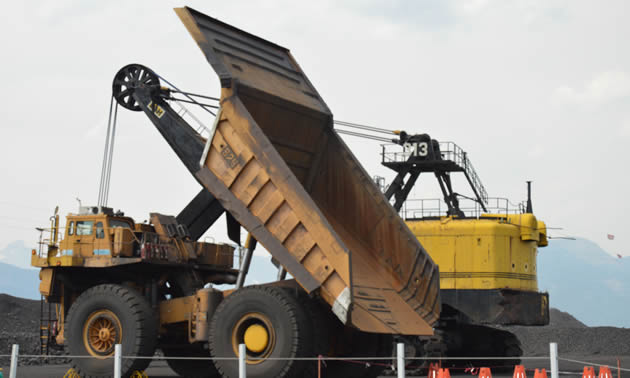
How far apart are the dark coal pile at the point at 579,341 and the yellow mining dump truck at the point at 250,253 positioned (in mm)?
22173

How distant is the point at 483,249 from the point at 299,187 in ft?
30.6

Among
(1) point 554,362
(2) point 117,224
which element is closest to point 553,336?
(2) point 117,224

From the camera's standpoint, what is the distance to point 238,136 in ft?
47.0

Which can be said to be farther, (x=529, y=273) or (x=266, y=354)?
(x=529, y=273)

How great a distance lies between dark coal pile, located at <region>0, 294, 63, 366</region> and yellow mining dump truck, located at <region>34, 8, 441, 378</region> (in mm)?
10376

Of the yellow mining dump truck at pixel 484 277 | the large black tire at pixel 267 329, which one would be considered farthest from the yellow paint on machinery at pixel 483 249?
the large black tire at pixel 267 329

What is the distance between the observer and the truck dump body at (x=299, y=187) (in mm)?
13594

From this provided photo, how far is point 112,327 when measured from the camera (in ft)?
52.2

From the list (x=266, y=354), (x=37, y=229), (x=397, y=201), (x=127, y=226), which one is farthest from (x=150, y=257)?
(x=397, y=201)

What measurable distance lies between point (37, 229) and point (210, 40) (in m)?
5.82

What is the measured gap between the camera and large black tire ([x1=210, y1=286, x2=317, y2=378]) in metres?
13.6

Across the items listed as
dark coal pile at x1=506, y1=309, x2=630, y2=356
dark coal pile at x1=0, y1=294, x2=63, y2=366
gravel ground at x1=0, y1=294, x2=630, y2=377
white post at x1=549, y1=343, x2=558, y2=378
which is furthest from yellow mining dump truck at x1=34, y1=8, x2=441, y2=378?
dark coal pile at x1=506, y1=309, x2=630, y2=356

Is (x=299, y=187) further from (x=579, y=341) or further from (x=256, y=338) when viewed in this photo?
(x=579, y=341)

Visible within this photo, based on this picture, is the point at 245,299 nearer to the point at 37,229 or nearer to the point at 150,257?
the point at 150,257
